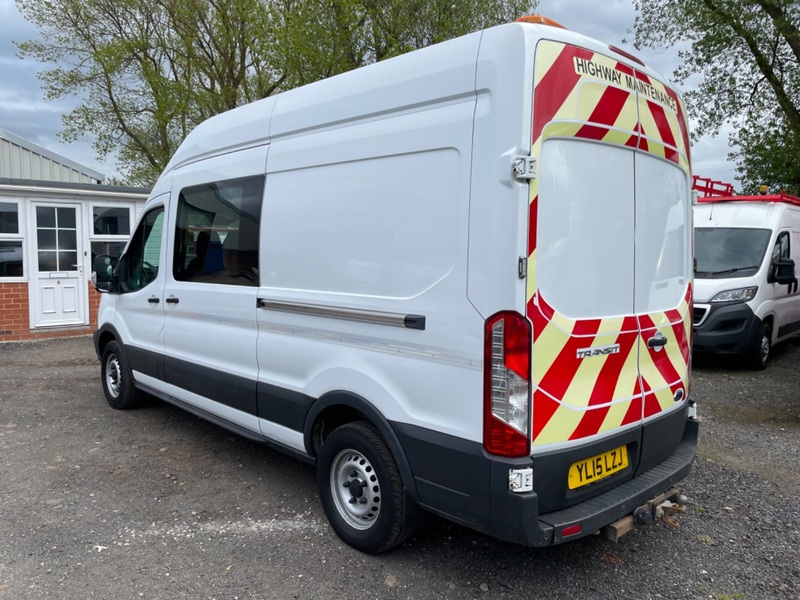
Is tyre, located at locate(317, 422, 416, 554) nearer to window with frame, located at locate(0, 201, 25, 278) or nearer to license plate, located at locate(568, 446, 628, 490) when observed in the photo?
license plate, located at locate(568, 446, 628, 490)

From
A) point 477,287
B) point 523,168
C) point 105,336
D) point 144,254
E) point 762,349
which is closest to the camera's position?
point 523,168

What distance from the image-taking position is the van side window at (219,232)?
3973 mm

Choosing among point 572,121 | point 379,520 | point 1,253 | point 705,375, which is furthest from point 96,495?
point 1,253

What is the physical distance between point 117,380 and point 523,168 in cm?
508

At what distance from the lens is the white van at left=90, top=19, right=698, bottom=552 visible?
8.38ft

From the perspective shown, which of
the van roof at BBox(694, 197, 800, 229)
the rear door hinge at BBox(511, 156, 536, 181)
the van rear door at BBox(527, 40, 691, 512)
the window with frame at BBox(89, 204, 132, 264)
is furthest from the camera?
the window with frame at BBox(89, 204, 132, 264)

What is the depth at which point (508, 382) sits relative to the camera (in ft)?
8.34

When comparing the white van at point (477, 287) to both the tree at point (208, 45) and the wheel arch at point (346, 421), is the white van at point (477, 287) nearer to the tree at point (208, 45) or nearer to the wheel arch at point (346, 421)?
the wheel arch at point (346, 421)

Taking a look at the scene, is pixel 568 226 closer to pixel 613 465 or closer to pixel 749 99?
pixel 613 465

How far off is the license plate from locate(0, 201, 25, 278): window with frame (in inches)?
415

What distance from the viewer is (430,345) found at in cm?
279

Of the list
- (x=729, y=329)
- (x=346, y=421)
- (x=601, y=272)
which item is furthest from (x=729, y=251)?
(x=346, y=421)

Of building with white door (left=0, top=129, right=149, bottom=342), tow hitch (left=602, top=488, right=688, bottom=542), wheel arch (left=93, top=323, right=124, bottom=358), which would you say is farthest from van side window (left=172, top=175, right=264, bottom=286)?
building with white door (left=0, top=129, right=149, bottom=342)

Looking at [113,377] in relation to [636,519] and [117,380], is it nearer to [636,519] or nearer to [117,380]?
[117,380]
